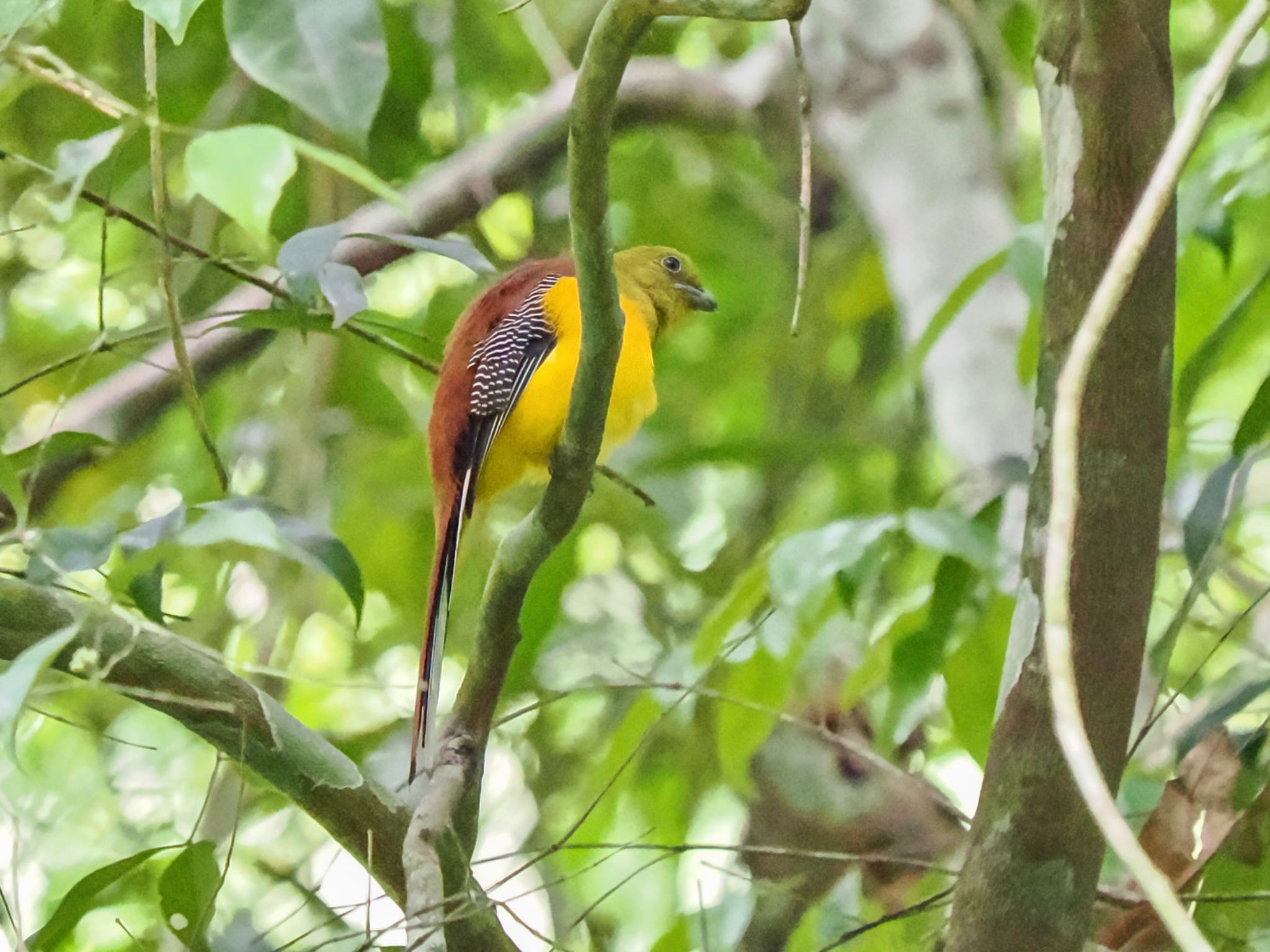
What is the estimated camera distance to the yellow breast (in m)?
3.16

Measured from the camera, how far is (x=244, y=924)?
1.97 meters

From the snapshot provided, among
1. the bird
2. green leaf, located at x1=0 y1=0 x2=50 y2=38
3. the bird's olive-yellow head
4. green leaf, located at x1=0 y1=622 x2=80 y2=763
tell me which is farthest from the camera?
the bird's olive-yellow head

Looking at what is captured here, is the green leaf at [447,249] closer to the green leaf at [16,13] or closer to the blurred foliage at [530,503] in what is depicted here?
the blurred foliage at [530,503]

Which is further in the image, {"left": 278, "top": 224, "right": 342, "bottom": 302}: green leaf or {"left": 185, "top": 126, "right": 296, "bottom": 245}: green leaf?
{"left": 278, "top": 224, "right": 342, "bottom": 302}: green leaf

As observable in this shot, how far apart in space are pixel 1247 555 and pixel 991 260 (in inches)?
52.0

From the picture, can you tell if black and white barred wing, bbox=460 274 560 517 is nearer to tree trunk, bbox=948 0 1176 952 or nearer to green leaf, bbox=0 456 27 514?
green leaf, bbox=0 456 27 514

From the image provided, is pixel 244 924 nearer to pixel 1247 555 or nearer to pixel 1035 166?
pixel 1247 555

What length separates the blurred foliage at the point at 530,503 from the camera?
1802 mm

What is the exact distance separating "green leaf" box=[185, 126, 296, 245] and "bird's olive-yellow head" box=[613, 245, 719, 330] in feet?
7.55

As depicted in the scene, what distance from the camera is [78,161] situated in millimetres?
1381

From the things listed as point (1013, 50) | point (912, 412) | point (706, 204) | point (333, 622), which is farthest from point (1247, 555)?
point (333, 622)

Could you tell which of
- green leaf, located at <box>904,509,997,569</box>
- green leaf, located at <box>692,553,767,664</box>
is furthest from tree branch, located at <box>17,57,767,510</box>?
green leaf, located at <box>904,509,997,569</box>

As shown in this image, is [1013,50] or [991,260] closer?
[991,260]

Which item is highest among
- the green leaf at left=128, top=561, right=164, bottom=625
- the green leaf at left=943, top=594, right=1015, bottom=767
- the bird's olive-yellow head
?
the bird's olive-yellow head
